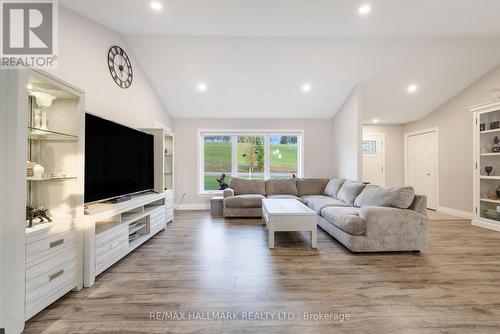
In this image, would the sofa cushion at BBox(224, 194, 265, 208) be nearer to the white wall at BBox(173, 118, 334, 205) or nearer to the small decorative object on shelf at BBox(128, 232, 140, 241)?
the white wall at BBox(173, 118, 334, 205)

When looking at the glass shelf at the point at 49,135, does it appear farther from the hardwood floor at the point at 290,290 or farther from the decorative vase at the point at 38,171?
the hardwood floor at the point at 290,290

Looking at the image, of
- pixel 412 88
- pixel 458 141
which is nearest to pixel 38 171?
pixel 412 88

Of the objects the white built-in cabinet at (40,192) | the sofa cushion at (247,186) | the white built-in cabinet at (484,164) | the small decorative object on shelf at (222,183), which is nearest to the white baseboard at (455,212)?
the white built-in cabinet at (484,164)

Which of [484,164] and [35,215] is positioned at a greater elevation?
[484,164]

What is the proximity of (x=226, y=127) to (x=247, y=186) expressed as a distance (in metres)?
1.65

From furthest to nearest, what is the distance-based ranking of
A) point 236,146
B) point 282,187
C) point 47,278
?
point 236,146 < point 282,187 < point 47,278

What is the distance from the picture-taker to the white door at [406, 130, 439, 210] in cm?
557

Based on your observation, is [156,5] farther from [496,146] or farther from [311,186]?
[496,146]

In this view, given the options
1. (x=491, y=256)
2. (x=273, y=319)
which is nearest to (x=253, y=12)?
Answer: (x=273, y=319)

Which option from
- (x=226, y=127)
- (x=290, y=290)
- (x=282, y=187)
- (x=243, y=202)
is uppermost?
(x=226, y=127)

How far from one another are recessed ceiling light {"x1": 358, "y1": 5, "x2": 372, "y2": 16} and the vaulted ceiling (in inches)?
2.4

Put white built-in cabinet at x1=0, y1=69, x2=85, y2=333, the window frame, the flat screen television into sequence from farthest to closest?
the window frame < the flat screen television < white built-in cabinet at x1=0, y1=69, x2=85, y2=333

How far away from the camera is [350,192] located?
13.6 ft

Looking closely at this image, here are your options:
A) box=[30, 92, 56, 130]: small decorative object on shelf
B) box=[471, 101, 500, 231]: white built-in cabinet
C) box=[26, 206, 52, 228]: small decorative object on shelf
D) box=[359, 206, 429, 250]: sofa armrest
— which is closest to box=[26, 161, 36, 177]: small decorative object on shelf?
box=[26, 206, 52, 228]: small decorative object on shelf
